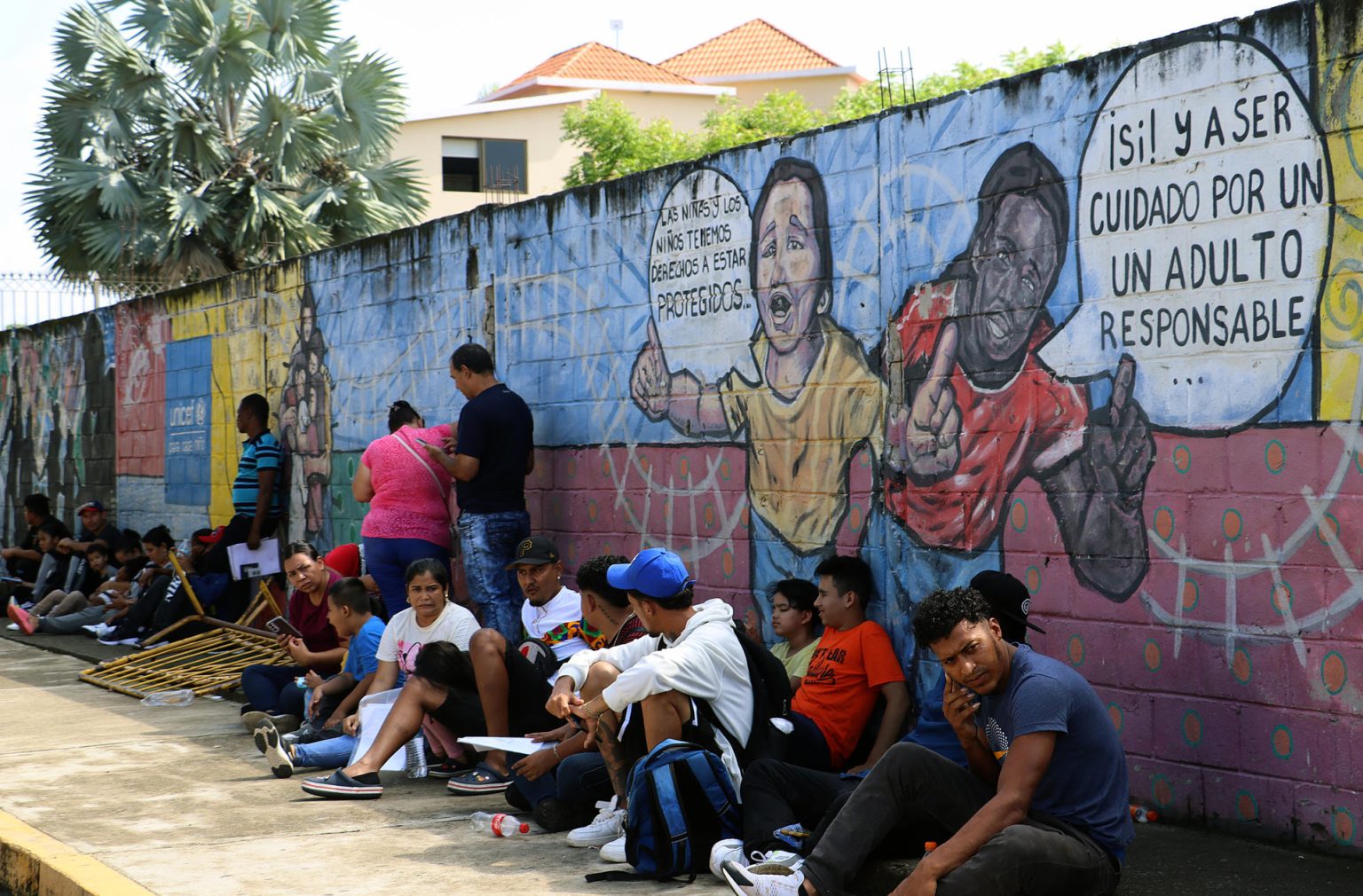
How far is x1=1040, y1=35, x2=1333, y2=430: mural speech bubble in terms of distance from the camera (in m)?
4.95

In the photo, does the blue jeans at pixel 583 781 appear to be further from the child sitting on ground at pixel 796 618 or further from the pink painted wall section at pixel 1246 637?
the pink painted wall section at pixel 1246 637

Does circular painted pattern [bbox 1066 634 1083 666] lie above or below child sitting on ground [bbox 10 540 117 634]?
above

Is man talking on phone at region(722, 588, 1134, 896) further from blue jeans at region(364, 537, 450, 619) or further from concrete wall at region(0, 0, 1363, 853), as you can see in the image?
blue jeans at region(364, 537, 450, 619)

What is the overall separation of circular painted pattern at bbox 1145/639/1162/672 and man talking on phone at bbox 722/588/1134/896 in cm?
84

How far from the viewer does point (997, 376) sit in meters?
6.03

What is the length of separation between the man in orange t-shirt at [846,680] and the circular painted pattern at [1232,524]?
1561 millimetres

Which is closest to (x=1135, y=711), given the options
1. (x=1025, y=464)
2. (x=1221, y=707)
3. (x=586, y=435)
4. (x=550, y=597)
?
(x=1221, y=707)

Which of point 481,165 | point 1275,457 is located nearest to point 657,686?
point 1275,457

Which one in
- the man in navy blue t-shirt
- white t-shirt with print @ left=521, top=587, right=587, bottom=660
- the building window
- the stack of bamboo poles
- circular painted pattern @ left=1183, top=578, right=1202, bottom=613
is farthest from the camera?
the building window

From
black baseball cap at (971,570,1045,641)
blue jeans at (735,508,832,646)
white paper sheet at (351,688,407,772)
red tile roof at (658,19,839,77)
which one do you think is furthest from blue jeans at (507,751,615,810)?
red tile roof at (658,19,839,77)

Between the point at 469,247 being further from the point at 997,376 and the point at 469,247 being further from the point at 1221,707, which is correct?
the point at 1221,707

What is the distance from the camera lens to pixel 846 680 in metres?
6.28

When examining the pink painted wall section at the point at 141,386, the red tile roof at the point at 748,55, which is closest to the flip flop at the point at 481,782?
the pink painted wall section at the point at 141,386

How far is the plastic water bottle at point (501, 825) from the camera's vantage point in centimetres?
585
